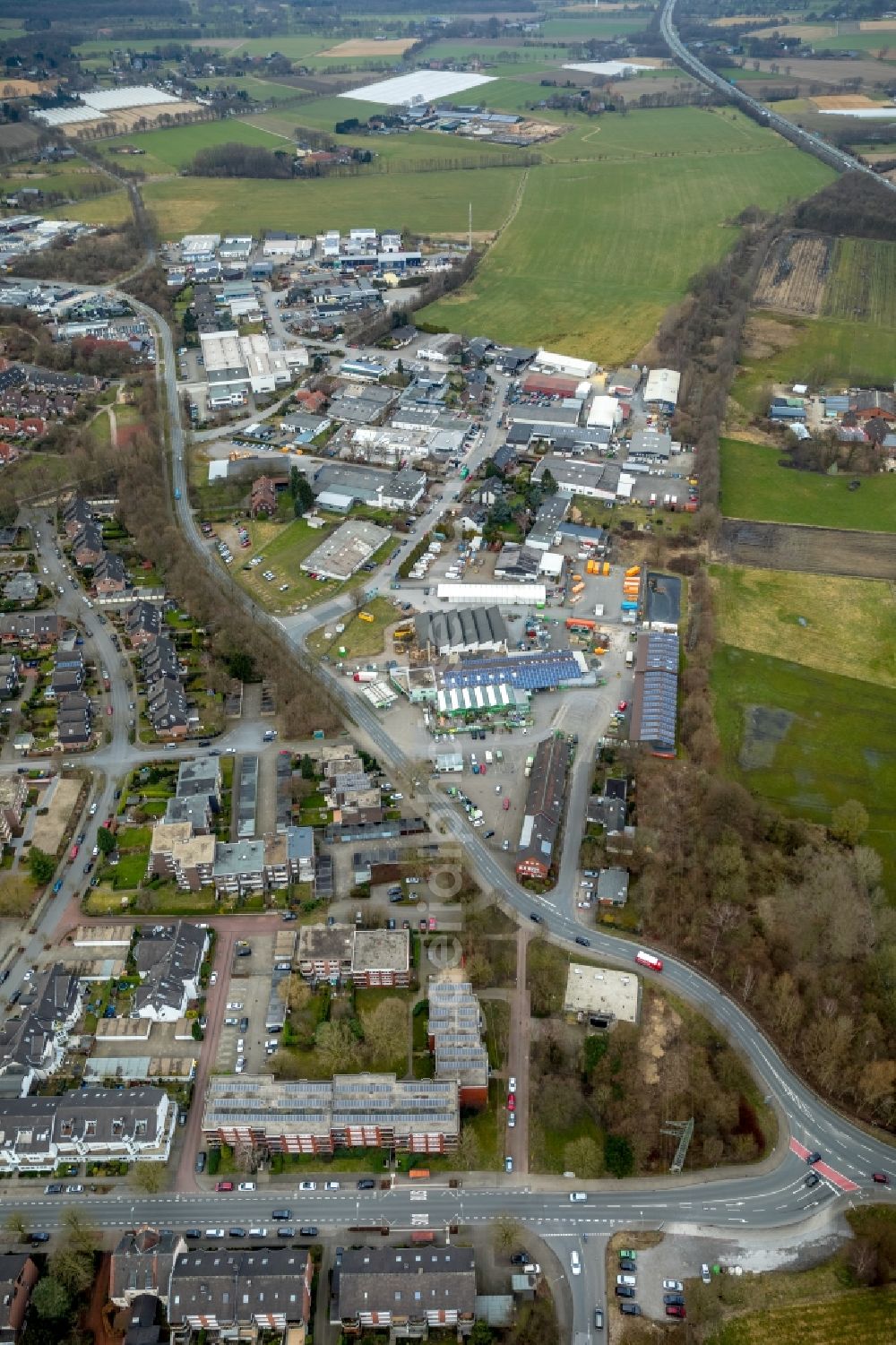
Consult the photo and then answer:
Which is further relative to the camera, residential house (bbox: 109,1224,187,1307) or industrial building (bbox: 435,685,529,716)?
industrial building (bbox: 435,685,529,716)

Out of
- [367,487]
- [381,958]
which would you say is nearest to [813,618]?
[367,487]

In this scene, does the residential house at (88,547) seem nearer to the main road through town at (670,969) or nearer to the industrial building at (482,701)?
the main road through town at (670,969)

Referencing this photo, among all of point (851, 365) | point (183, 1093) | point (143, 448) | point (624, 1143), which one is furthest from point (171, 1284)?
point (851, 365)

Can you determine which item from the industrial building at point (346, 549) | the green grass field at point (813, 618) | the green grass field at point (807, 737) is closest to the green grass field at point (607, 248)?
the industrial building at point (346, 549)

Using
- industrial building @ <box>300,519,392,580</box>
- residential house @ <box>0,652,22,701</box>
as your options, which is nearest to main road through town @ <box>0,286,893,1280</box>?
residential house @ <box>0,652,22,701</box>

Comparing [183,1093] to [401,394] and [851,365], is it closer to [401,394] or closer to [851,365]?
[401,394]

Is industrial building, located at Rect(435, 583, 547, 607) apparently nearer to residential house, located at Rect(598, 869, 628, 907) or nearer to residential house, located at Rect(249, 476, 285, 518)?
residential house, located at Rect(249, 476, 285, 518)
